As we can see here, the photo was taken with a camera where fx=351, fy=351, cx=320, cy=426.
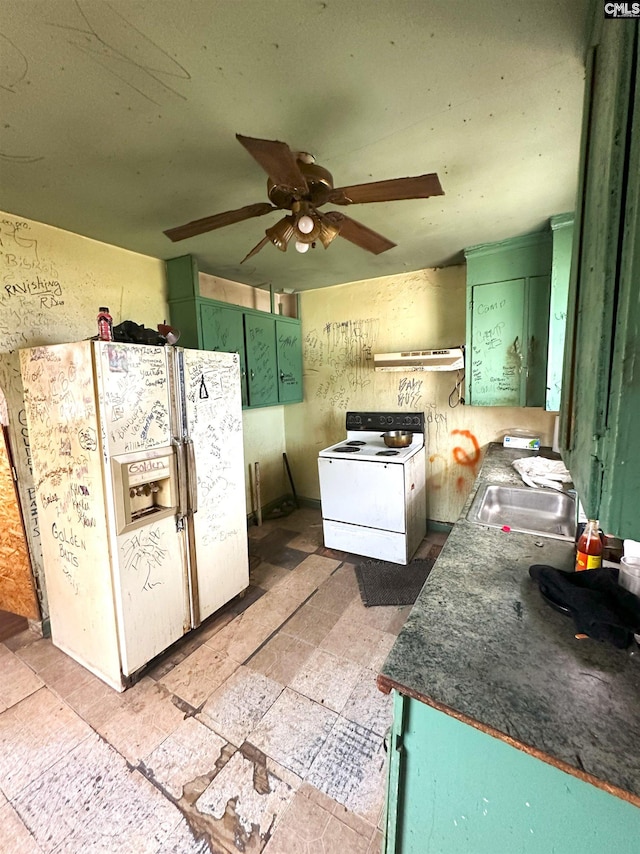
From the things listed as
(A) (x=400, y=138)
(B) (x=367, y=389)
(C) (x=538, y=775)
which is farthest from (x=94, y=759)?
(B) (x=367, y=389)

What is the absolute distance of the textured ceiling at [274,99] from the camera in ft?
3.16

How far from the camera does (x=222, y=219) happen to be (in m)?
1.50

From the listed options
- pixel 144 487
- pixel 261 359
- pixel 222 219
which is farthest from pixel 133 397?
pixel 261 359

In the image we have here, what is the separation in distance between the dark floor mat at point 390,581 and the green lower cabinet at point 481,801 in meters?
1.54

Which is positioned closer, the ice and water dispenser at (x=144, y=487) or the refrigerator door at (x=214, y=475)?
the ice and water dispenser at (x=144, y=487)

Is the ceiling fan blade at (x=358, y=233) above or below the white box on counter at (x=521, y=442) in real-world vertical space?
above

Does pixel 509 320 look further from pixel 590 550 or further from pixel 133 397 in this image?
pixel 133 397

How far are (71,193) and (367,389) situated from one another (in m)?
2.67

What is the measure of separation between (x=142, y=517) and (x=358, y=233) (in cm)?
178

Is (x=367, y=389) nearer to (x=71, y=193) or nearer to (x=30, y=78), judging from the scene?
(x=71, y=193)

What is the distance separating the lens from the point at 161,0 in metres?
0.90

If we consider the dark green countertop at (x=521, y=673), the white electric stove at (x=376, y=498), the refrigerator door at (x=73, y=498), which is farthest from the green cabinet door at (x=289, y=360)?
the dark green countertop at (x=521, y=673)

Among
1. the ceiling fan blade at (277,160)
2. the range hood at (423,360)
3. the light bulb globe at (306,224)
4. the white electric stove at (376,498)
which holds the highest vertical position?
the ceiling fan blade at (277,160)

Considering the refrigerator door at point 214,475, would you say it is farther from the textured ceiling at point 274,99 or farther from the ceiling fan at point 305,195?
the textured ceiling at point 274,99
